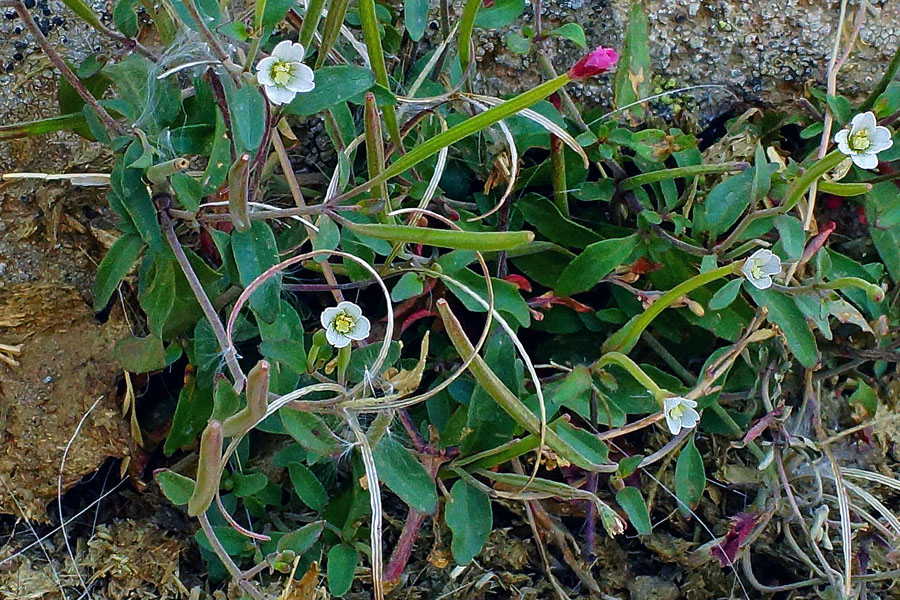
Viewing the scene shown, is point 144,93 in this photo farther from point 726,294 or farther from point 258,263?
point 726,294

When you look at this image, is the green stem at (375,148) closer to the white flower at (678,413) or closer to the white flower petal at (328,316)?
the white flower petal at (328,316)

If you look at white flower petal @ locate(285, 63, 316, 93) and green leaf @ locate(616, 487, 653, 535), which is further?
green leaf @ locate(616, 487, 653, 535)

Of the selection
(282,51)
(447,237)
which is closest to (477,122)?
(447,237)

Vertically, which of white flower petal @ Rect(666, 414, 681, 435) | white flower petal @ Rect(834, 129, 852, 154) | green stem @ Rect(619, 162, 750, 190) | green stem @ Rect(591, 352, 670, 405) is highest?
white flower petal @ Rect(834, 129, 852, 154)

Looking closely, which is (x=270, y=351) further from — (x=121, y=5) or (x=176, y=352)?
(x=121, y=5)

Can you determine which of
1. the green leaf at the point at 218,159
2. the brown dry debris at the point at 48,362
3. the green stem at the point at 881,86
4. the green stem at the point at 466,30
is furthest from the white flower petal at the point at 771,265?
the brown dry debris at the point at 48,362

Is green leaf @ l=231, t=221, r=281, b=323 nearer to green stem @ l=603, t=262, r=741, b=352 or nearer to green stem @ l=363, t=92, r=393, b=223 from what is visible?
green stem @ l=363, t=92, r=393, b=223

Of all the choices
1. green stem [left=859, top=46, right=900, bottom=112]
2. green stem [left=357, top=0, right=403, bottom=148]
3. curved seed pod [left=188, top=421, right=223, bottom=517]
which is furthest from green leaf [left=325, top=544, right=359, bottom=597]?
green stem [left=859, top=46, right=900, bottom=112]

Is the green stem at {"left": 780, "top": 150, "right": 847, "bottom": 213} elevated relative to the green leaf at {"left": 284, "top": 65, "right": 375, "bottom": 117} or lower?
lower
